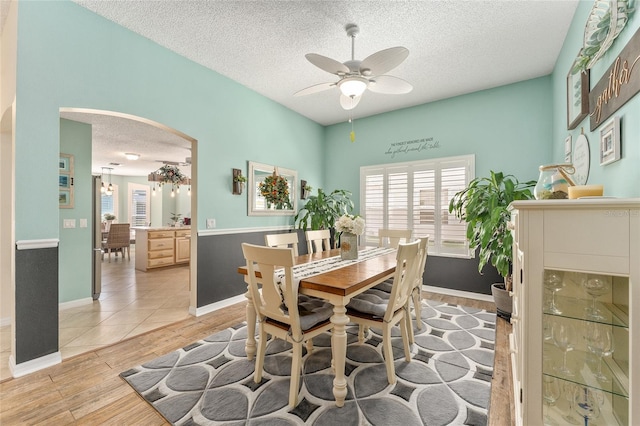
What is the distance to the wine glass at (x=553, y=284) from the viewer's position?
4.34 feet

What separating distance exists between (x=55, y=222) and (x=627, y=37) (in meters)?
4.00

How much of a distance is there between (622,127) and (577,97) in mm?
1014

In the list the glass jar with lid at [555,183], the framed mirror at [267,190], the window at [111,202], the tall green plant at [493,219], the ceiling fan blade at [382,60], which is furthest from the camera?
the window at [111,202]

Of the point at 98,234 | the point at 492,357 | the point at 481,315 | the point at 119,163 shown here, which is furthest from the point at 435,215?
the point at 119,163

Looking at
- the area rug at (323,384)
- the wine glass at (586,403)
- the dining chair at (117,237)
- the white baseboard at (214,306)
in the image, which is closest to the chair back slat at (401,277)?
the area rug at (323,384)

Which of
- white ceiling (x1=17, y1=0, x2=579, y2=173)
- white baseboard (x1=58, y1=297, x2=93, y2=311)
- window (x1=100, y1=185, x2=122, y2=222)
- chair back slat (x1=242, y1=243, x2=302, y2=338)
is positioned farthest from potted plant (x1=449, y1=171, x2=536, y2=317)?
window (x1=100, y1=185, x2=122, y2=222)

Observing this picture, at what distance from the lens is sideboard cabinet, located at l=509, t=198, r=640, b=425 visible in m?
1.09

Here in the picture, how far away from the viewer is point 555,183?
150 centimetres

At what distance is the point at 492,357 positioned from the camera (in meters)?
2.30

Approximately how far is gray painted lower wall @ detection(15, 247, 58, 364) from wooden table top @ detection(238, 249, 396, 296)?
1542 mm

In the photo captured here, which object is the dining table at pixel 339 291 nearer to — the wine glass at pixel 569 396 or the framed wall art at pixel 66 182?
A: the wine glass at pixel 569 396

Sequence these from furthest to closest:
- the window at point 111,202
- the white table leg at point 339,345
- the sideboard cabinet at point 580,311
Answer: the window at point 111,202 < the white table leg at point 339,345 < the sideboard cabinet at point 580,311

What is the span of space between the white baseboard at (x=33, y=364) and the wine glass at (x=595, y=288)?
362 cm

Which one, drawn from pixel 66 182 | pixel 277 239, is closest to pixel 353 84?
pixel 277 239
